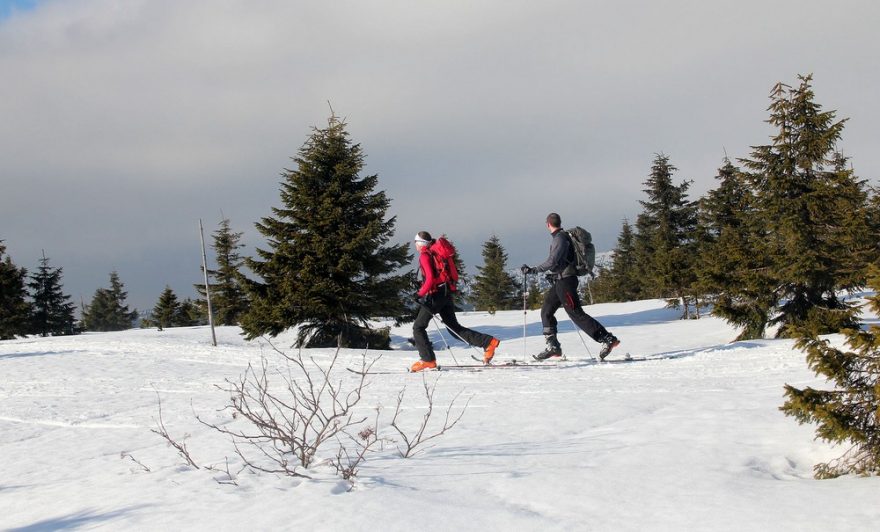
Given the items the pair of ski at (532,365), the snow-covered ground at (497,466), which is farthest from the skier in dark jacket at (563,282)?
the snow-covered ground at (497,466)

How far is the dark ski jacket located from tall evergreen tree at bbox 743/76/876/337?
7587 millimetres

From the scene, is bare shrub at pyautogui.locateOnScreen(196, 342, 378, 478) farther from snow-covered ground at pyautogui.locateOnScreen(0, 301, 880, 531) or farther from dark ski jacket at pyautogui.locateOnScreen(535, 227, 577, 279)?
dark ski jacket at pyautogui.locateOnScreen(535, 227, 577, 279)

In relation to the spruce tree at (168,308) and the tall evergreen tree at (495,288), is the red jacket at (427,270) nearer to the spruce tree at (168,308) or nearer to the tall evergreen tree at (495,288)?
the tall evergreen tree at (495,288)

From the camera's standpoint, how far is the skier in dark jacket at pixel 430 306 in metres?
9.73

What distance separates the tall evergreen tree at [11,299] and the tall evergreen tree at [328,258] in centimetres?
2359

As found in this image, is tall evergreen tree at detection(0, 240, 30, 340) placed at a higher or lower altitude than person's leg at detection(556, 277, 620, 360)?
higher

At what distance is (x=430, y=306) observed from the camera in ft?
32.3

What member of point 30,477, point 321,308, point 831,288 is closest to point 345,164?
point 321,308

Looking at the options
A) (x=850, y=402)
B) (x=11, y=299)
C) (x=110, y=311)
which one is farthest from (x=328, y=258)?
(x=110, y=311)

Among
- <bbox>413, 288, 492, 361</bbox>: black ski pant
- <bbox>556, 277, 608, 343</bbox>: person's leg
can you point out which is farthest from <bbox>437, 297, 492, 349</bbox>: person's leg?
<bbox>556, 277, 608, 343</bbox>: person's leg

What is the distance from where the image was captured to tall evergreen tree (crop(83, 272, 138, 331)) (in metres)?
67.9

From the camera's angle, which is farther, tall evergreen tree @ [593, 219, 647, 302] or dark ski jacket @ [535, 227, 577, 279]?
tall evergreen tree @ [593, 219, 647, 302]

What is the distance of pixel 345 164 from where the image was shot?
18.6 metres

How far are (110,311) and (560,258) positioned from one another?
228 ft
